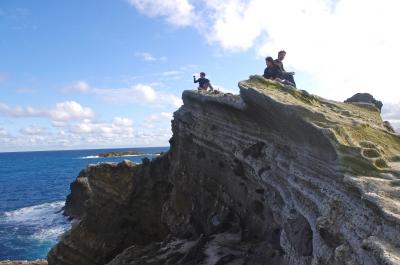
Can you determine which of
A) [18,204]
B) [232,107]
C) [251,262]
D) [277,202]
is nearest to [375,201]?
[277,202]

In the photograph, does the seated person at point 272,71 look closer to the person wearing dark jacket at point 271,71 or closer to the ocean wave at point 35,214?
the person wearing dark jacket at point 271,71

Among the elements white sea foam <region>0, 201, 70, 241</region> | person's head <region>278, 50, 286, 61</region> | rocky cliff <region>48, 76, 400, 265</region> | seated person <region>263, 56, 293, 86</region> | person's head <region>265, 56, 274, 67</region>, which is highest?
person's head <region>278, 50, 286, 61</region>

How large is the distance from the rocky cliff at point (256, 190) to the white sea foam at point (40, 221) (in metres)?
22.7

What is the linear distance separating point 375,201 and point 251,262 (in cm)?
787

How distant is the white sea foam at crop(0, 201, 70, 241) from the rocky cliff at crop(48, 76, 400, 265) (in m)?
22.7

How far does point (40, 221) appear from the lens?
55844mm

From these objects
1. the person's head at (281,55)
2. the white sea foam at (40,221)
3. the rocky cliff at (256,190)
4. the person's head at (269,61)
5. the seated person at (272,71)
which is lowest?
the white sea foam at (40,221)

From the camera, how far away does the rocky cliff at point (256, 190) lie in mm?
8508

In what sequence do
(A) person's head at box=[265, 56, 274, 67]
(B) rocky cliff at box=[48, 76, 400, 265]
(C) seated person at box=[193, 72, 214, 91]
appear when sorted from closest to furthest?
(B) rocky cliff at box=[48, 76, 400, 265], (A) person's head at box=[265, 56, 274, 67], (C) seated person at box=[193, 72, 214, 91]

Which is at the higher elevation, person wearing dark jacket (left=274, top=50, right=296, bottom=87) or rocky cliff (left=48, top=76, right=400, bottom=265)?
person wearing dark jacket (left=274, top=50, right=296, bottom=87)

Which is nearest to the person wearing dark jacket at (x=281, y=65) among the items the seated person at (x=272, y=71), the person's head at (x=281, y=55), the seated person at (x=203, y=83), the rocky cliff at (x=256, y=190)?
the person's head at (x=281, y=55)

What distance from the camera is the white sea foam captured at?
48.6m

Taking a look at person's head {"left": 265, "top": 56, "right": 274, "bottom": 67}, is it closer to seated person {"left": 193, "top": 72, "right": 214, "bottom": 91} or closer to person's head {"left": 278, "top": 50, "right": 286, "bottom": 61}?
person's head {"left": 278, "top": 50, "right": 286, "bottom": 61}

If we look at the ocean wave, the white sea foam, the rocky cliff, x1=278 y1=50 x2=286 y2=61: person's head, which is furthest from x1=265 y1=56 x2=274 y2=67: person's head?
the ocean wave
